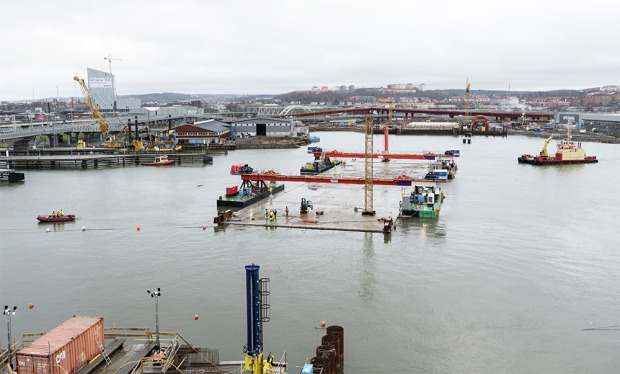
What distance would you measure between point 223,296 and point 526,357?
331 inches

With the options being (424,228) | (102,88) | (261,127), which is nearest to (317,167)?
(424,228)

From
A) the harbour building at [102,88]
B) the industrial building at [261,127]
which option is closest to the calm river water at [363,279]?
the industrial building at [261,127]

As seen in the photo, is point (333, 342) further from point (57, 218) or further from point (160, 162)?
point (160, 162)

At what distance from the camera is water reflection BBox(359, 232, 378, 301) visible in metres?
15.9

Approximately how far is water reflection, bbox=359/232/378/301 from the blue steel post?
636 cm

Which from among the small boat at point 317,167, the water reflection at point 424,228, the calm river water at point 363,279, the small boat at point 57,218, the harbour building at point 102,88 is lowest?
the calm river water at point 363,279

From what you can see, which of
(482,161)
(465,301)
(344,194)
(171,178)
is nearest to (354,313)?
(465,301)

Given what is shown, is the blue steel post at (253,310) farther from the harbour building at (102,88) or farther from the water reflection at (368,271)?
the harbour building at (102,88)

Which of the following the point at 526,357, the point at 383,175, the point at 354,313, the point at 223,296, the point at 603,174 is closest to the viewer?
the point at 526,357

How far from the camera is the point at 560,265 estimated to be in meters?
18.3

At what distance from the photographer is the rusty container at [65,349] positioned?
31.1ft

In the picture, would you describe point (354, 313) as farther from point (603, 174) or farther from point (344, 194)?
point (603, 174)

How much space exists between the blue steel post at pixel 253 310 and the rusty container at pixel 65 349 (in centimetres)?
338

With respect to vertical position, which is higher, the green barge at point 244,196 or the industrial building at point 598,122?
the industrial building at point 598,122
